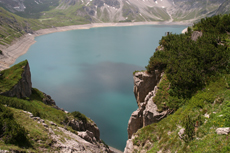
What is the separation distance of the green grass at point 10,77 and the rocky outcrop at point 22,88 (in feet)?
1.51

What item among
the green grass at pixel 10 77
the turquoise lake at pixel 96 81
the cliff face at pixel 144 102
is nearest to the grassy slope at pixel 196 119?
the cliff face at pixel 144 102

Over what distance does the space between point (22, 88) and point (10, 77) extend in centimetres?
245

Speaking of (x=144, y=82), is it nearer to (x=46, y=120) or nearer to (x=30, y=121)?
(x=46, y=120)

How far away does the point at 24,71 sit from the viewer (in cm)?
2811

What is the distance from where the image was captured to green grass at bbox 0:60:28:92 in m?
23.7

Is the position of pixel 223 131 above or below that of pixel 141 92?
above

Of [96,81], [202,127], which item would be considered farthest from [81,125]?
[96,81]

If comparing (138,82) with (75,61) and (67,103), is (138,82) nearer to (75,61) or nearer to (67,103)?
(67,103)

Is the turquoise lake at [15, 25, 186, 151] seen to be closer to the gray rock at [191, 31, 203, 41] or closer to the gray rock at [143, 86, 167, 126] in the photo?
the gray rock at [143, 86, 167, 126]

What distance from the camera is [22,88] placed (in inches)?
1023

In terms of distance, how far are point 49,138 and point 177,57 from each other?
59.3ft

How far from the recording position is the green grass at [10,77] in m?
23.7

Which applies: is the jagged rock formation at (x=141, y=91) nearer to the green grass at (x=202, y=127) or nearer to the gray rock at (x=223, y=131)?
the green grass at (x=202, y=127)

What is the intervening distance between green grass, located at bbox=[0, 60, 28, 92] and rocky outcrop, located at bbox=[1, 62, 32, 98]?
46cm
